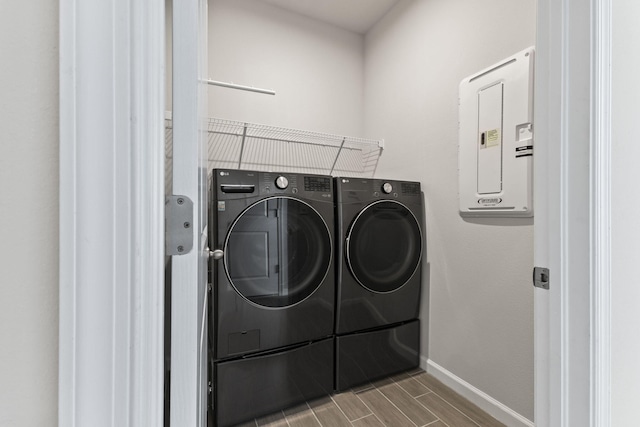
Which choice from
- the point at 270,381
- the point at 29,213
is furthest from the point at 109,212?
the point at 270,381

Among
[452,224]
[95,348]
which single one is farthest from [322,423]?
[95,348]

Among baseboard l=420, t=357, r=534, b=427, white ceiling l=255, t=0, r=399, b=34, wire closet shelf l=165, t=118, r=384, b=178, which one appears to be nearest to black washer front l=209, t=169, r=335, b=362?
wire closet shelf l=165, t=118, r=384, b=178

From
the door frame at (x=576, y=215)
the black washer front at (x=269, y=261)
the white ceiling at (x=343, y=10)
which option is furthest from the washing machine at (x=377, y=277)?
the white ceiling at (x=343, y=10)

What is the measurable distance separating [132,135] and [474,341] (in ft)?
6.58

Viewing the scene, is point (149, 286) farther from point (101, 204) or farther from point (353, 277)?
point (353, 277)

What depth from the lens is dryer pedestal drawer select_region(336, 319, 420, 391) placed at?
1842 millimetres

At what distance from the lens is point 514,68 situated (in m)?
1.51

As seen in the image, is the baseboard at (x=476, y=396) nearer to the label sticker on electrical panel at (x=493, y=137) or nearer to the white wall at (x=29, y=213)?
the label sticker on electrical panel at (x=493, y=137)

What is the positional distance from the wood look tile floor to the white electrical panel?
113 cm

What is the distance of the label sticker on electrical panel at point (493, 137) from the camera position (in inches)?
63.3

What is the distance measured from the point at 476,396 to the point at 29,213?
214 cm
